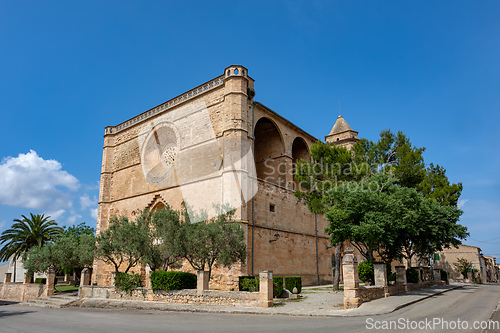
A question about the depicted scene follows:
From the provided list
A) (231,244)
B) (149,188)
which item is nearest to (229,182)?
(231,244)

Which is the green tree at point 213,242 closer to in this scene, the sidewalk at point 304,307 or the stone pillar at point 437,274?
the sidewalk at point 304,307

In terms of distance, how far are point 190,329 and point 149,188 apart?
15.2m

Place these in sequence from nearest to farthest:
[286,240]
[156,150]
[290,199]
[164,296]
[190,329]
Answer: [190,329] < [164,296] < [286,240] < [290,199] < [156,150]

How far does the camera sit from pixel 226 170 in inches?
679

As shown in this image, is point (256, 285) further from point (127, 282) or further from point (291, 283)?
point (127, 282)

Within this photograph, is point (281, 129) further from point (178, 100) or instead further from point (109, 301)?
point (109, 301)

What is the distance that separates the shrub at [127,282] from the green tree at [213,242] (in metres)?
3.02

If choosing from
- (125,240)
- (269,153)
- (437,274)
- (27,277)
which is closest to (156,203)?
(125,240)

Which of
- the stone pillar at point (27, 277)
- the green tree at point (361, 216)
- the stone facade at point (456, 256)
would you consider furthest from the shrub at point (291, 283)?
the stone facade at point (456, 256)

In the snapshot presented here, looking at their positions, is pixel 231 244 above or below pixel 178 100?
below

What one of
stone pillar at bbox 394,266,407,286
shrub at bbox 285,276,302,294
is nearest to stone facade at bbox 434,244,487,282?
stone pillar at bbox 394,266,407,286

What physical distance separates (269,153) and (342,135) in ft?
33.8

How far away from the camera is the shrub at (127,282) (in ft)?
48.9

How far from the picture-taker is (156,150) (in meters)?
23.2
